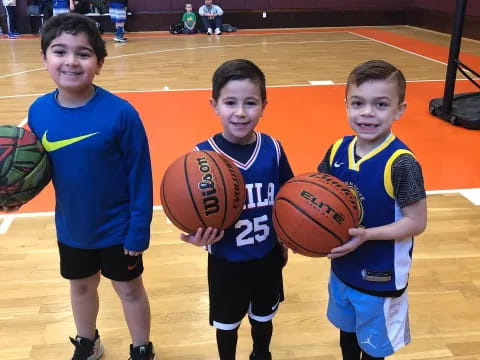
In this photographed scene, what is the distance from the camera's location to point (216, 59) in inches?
349

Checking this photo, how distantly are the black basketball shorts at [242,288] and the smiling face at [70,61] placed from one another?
728 millimetres

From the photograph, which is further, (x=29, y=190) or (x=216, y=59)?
(x=216, y=59)

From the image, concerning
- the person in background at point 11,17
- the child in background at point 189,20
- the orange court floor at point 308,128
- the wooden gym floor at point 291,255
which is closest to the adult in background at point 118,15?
the child in background at point 189,20

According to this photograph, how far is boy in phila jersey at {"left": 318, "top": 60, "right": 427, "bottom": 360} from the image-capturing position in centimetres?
143

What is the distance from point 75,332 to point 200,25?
470 inches

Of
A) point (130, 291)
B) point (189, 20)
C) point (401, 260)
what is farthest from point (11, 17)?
point (401, 260)

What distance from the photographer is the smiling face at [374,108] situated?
1.44 metres

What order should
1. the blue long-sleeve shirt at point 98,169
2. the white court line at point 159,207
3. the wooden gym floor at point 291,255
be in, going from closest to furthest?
1. the blue long-sleeve shirt at point 98,169
2. the wooden gym floor at point 291,255
3. the white court line at point 159,207

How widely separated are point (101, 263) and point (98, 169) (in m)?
0.39

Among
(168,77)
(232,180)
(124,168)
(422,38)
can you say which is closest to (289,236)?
(232,180)

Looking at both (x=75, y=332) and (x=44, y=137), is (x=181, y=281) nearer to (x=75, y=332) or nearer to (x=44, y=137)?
(x=75, y=332)

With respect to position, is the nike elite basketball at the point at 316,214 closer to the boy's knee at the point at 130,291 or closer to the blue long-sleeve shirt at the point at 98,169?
the blue long-sleeve shirt at the point at 98,169

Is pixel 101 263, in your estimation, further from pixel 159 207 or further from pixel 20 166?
pixel 159 207

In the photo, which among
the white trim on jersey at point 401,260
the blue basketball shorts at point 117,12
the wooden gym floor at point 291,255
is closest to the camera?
the white trim on jersey at point 401,260
